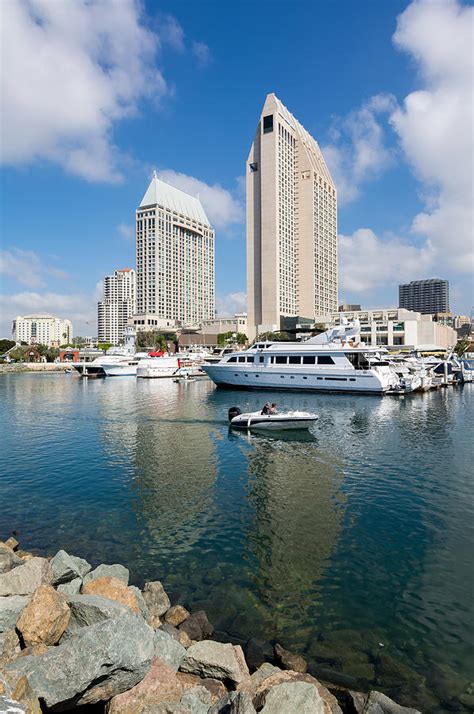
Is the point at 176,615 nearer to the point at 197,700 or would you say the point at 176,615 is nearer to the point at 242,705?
the point at 197,700

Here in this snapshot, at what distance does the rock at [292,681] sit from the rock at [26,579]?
5231 millimetres

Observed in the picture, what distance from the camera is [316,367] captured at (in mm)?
56094

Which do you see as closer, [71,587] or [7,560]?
[71,587]

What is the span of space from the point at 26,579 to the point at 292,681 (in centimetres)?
603

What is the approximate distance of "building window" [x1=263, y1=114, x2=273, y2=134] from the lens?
17911cm

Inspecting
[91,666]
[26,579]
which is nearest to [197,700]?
[91,666]

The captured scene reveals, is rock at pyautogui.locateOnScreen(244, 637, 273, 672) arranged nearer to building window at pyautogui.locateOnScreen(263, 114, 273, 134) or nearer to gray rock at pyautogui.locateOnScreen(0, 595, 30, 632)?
gray rock at pyautogui.locateOnScreen(0, 595, 30, 632)

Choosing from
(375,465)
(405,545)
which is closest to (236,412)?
(375,465)

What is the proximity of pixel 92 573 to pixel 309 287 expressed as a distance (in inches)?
7535

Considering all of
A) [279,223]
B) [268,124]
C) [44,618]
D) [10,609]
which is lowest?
[10,609]

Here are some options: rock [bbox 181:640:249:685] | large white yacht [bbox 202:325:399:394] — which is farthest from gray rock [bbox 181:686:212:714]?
large white yacht [bbox 202:325:399:394]

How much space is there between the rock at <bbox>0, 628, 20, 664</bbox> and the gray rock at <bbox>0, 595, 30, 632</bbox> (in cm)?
20

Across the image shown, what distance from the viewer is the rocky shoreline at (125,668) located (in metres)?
6.27

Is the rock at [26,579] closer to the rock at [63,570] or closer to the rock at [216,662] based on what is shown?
the rock at [63,570]
